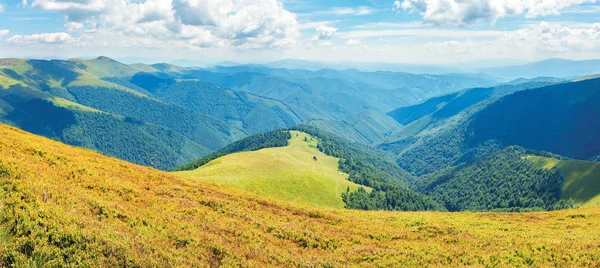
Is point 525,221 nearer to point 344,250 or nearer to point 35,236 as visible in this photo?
point 344,250

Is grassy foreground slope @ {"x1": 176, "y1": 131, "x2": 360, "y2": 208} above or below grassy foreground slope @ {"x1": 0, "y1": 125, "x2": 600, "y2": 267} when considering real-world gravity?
below

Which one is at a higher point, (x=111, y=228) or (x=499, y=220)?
(x=111, y=228)

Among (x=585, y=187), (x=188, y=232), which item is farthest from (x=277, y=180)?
(x=585, y=187)

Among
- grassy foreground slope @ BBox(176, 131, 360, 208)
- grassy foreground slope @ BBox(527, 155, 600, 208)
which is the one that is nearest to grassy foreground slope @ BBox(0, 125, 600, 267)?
grassy foreground slope @ BBox(176, 131, 360, 208)

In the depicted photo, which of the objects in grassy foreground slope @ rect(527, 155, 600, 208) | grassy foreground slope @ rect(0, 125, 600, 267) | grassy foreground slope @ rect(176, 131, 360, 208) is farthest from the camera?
grassy foreground slope @ rect(527, 155, 600, 208)

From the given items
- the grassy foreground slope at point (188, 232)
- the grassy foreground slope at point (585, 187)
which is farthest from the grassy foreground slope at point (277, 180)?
the grassy foreground slope at point (585, 187)

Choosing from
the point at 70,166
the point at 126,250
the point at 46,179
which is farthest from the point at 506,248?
the point at 70,166

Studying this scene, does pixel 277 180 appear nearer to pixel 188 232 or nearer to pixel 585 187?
pixel 188 232

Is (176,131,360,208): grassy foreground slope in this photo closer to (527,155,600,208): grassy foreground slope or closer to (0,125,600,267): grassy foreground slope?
(0,125,600,267): grassy foreground slope
